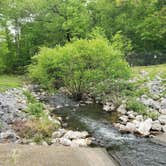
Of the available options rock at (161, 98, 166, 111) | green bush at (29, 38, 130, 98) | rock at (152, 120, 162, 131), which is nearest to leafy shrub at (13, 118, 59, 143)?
rock at (152, 120, 162, 131)

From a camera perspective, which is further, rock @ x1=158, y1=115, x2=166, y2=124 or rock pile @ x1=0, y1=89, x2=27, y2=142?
rock @ x1=158, y1=115, x2=166, y2=124

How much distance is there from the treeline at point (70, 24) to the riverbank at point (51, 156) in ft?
95.8

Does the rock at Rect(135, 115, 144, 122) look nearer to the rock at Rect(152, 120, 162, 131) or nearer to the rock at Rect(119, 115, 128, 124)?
the rock at Rect(119, 115, 128, 124)

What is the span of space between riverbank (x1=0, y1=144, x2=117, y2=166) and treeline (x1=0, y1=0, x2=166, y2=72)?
29198 mm

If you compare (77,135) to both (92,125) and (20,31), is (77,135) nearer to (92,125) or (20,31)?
(92,125)

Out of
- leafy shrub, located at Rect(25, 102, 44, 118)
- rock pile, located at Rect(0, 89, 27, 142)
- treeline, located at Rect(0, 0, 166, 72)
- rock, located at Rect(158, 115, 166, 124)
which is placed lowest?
rock, located at Rect(158, 115, 166, 124)

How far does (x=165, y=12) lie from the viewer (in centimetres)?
4178

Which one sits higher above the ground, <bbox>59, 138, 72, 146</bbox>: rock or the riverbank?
the riverbank

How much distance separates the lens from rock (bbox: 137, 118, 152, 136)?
17.0 metres

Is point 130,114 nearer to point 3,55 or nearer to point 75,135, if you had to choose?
point 75,135

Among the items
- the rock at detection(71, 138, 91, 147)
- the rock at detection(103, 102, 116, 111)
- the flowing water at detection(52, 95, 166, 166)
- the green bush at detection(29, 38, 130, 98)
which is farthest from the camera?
the green bush at detection(29, 38, 130, 98)

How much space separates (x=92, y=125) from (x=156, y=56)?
2248 centimetres

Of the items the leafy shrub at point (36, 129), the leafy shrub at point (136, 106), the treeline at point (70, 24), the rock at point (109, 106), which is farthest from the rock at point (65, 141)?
the treeline at point (70, 24)

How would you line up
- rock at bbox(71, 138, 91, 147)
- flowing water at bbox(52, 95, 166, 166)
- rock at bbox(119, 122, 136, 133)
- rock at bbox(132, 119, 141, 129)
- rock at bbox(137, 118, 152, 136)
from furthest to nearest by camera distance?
rock at bbox(132, 119, 141, 129) → rock at bbox(119, 122, 136, 133) → rock at bbox(137, 118, 152, 136) → rock at bbox(71, 138, 91, 147) → flowing water at bbox(52, 95, 166, 166)
